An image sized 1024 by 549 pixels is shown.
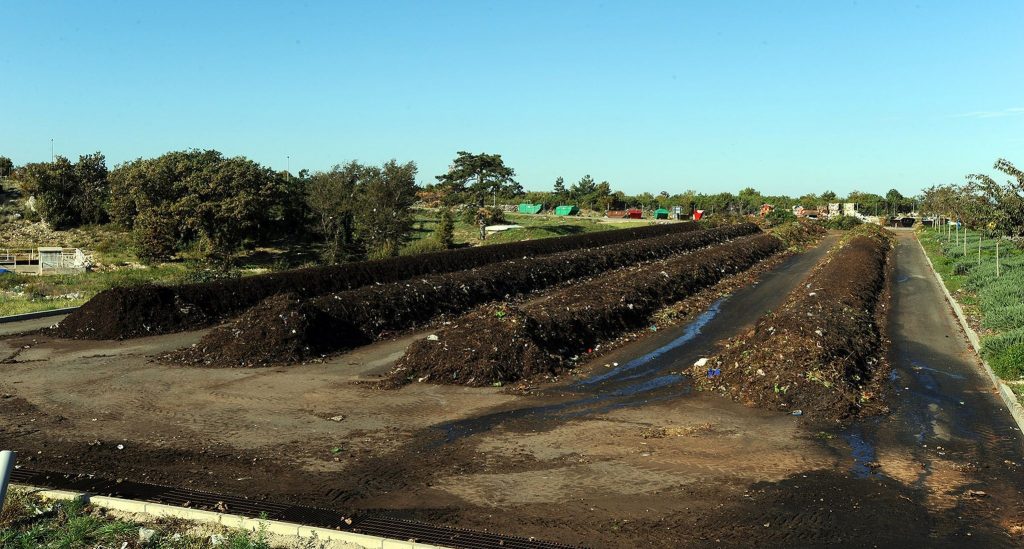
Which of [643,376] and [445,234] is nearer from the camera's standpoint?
[643,376]

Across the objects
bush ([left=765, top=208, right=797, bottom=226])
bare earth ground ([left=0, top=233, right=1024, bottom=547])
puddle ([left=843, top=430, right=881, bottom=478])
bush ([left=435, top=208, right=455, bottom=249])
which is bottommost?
puddle ([left=843, top=430, right=881, bottom=478])

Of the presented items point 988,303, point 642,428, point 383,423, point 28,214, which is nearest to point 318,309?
point 383,423

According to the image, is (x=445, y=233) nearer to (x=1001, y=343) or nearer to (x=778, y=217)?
(x=1001, y=343)

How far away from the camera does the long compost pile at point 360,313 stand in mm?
14898

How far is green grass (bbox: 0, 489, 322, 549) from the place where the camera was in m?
6.21

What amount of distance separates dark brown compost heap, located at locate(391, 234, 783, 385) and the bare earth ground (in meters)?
0.65

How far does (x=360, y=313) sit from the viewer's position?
17.6 meters

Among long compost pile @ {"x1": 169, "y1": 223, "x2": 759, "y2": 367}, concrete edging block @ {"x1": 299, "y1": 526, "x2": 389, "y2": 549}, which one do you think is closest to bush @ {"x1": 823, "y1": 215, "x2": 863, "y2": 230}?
long compost pile @ {"x1": 169, "y1": 223, "x2": 759, "y2": 367}

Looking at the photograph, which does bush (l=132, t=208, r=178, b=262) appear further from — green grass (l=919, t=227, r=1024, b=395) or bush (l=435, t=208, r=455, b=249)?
green grass (l=919, t=227, r=1024, b=395)

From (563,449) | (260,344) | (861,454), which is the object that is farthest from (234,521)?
(260,344)

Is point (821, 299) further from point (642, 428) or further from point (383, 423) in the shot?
point (383, 423)

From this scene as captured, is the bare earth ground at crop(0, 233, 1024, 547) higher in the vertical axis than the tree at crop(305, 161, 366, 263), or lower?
lower

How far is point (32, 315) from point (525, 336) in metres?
14.4

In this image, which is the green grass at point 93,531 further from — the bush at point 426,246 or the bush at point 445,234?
the bush at point 445,234
